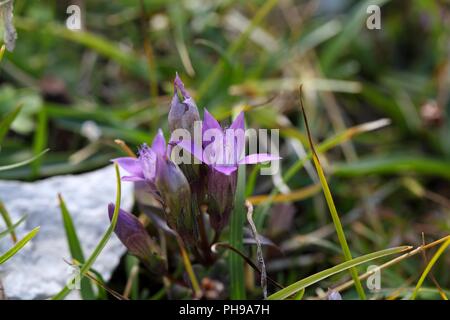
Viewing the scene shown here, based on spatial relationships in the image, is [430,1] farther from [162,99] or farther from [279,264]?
[279,264]

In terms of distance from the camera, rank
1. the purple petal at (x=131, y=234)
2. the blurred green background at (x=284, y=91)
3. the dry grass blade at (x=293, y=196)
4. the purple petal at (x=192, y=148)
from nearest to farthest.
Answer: the purple petal at (x=192, y=148) → the purple petal at (x=131, y=234) → the dry grass blade at (x=293, y=196) → the blurred green background at (x=284, y=91)

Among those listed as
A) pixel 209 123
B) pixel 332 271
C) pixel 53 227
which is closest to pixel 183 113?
pixel 209 123

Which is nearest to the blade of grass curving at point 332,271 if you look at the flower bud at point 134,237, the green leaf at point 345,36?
the flower bud at point 134,237

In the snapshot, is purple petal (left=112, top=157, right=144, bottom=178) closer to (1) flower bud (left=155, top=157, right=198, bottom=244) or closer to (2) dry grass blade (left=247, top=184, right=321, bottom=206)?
(1) flower bud (left=155, top=157, right=198, bottom=244)

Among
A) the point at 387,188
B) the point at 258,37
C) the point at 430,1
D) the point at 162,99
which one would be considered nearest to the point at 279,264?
the point at 387,188

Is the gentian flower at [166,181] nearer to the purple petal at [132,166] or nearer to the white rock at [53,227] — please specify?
the purple petal at [132,166]
